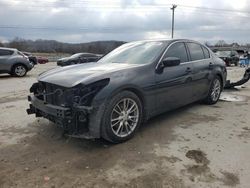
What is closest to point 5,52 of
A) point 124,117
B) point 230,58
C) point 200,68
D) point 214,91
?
point 214,91

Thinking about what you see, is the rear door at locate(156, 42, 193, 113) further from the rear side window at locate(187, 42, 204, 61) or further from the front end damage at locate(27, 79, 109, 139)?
the front end damage at locate(27, 79, 109, 139)

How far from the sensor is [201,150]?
420 cm

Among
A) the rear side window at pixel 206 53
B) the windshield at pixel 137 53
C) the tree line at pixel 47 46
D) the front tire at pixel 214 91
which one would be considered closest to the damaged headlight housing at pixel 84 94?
the windshield at pixel 137 53

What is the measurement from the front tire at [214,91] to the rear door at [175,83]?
3.73ft

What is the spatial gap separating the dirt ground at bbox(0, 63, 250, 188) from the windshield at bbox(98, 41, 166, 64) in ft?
3.92

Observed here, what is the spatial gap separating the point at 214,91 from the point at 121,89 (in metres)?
3.47

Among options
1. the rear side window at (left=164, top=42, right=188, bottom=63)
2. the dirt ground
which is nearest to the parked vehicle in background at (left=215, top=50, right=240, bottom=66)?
the dirt ground

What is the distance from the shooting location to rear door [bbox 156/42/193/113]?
5.07 m

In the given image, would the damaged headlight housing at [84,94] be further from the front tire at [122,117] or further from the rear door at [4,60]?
the rear door at [4,60]

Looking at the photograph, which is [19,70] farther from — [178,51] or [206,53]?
[178,51]

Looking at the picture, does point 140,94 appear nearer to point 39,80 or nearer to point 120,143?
point 120,143

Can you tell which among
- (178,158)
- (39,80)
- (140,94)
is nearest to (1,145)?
(39,80)

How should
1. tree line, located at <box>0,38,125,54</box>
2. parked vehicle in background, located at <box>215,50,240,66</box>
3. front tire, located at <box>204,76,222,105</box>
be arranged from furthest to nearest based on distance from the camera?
tree line, located at <box>0,38,125,54</box>, parked vehicle in background, located at <box>215,50,240,66</box>, front tire, located at <box>204,76,222,105</box>

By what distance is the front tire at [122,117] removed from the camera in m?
4.17
